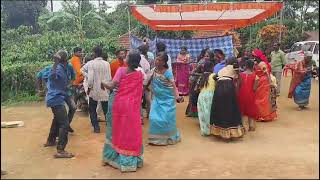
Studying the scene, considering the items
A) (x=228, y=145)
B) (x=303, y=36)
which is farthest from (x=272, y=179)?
(x=303, y=36)

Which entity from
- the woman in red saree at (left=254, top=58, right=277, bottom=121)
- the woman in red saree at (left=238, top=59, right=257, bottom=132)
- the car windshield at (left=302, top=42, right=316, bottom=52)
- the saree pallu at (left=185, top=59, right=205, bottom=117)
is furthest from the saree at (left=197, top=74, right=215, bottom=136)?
the car windshield at (left=302, top=42, right=316, bottom=52)

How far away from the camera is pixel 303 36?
829 inches

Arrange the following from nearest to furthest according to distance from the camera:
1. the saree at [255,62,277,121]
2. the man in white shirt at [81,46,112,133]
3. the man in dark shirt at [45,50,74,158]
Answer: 1. the man in dark shirt at [45,50,74,158]
2. the man in white shirt at [81,46,112,133]
3. the saree at [255,62,277,121]

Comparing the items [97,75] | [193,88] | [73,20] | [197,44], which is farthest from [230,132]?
[73,20]

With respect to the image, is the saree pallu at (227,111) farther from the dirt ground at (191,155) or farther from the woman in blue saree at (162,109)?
the woman in blue saree at (162,109)

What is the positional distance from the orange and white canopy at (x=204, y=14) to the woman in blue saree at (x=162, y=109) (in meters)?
3.63

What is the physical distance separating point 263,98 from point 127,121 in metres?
3.72

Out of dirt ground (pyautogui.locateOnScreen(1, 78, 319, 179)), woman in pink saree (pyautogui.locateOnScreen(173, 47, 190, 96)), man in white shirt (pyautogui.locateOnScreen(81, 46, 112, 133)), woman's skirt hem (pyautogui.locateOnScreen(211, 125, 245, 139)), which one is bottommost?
dirt ground (pyautogui.locateOnScreen(1, 78, 319, 179))

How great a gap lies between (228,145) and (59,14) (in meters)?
17.3

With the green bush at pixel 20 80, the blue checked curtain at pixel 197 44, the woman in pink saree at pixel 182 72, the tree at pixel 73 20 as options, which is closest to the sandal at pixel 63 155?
the green bush at pixel 20 80

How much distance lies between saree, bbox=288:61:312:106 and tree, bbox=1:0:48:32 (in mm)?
26377

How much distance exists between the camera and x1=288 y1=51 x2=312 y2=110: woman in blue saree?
9062mm

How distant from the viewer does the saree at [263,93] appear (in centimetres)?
804

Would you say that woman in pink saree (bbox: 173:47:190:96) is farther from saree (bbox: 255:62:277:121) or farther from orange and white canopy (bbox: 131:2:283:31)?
saree (bbox: 255:62:277:121)
